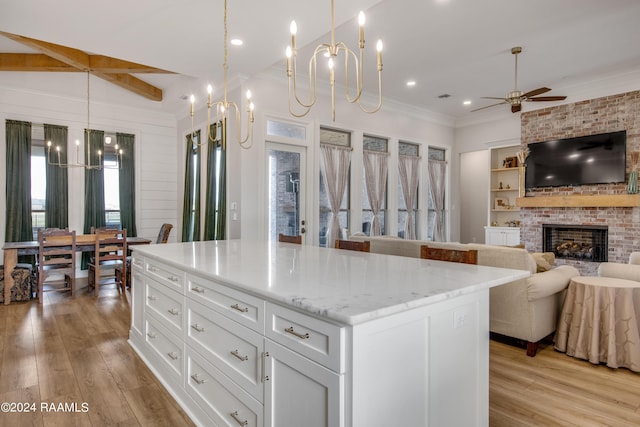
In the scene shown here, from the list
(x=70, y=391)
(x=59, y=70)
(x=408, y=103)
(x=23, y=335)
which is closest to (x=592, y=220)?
(x=408, y=103)

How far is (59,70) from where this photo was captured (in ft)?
18.2

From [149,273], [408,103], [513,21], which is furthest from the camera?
[408,103]

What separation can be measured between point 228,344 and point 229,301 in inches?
8.6

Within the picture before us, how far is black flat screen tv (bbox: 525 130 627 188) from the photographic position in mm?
5895

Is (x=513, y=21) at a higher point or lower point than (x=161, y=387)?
higher

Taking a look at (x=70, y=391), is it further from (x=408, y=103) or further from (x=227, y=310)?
(x=408, y=103)

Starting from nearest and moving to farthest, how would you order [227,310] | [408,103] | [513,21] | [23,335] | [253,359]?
[253,359] < [227,310] < [23,335] < [513,21] < [408,103]

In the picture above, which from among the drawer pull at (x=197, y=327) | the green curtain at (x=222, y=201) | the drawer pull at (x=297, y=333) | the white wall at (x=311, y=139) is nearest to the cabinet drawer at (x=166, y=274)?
the drawer pull at (x=197, y=327)

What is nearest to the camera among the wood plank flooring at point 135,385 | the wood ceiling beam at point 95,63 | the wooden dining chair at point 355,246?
the wood plank flooring at point 135,385

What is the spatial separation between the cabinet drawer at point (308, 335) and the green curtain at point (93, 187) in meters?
5.99

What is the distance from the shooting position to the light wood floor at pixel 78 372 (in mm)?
2205

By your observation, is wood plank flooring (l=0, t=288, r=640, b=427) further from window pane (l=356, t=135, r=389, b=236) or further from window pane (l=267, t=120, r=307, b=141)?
window pane (l=356, t=135, r=389, b=236)

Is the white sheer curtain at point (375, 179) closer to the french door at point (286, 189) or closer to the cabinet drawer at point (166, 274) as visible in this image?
the french door at point (286, 189)

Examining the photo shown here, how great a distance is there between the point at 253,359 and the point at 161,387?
4.44 ft
